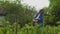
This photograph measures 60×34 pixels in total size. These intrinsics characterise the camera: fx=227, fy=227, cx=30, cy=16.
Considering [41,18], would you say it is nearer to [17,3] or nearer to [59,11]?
[17,3]

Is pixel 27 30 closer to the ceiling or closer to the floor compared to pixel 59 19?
closer to the ceiling

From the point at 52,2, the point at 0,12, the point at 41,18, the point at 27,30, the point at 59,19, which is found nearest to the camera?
the point at 27,30

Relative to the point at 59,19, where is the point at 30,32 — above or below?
above

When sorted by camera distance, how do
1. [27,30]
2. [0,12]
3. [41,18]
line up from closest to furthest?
[27,30] → [41,18] → [0,12]

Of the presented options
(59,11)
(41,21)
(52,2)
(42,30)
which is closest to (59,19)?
(59,11)

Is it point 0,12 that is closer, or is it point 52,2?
point 52,2

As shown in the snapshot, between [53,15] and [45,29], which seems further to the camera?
[53,15]

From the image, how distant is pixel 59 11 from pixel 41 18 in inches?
374

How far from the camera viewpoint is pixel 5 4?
32.0 feet

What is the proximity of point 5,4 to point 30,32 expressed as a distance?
2.15m

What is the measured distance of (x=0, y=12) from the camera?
26.3 m

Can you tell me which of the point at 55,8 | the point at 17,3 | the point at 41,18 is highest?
the point at 17,3

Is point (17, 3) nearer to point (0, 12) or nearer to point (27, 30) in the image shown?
point (27, 30)

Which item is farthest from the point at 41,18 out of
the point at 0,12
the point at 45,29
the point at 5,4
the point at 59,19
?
the point at 0,12
